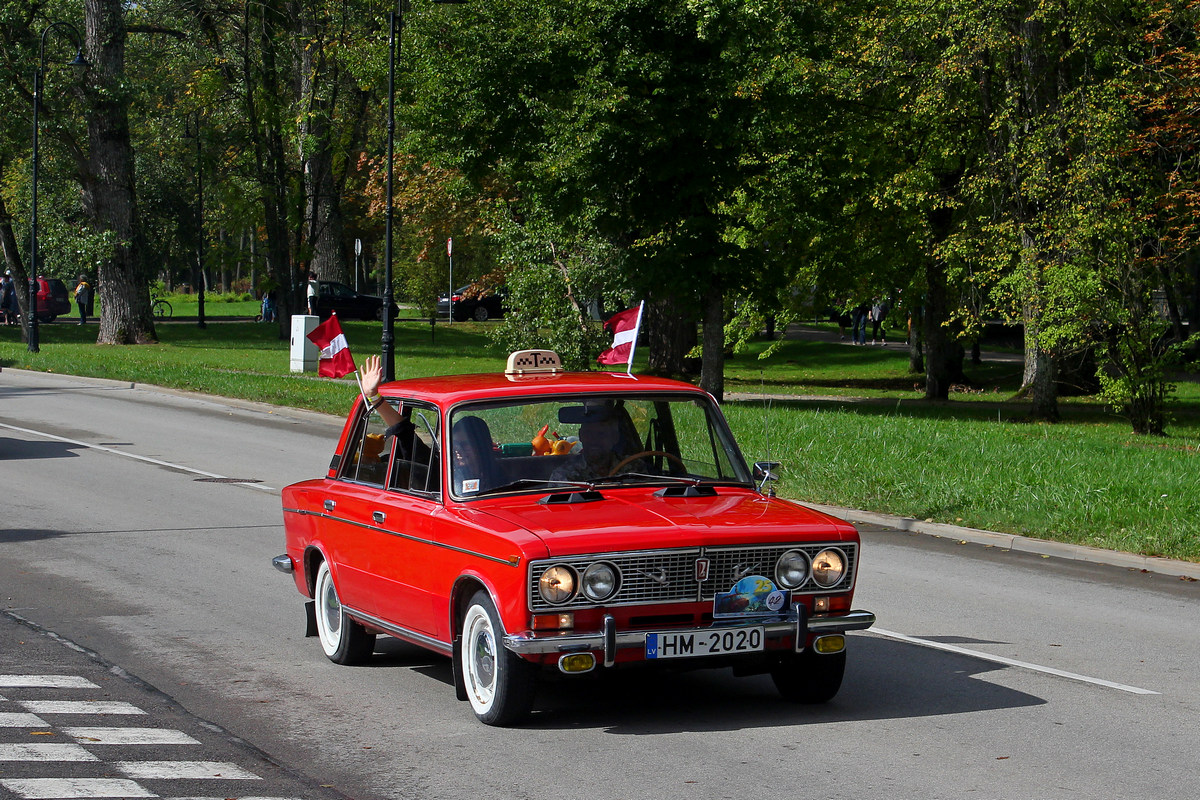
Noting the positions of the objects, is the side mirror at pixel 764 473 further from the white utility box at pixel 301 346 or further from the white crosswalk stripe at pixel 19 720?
the white utility box at pixel 301 346

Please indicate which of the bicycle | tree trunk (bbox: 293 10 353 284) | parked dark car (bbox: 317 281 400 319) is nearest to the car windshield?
tree trunk (bbox: 293 10 353 284)

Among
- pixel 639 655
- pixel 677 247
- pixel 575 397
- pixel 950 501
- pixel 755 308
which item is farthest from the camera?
pixel 755 308

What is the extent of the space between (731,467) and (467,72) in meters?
24.0

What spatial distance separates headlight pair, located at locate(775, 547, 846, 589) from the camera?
6.41m

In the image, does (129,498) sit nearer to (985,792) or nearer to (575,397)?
(575,397)

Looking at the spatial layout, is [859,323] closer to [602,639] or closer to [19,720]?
[602,639]

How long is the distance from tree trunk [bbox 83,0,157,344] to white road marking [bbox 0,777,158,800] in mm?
38890

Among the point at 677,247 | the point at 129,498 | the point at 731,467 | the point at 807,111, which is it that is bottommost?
the point at 129,498

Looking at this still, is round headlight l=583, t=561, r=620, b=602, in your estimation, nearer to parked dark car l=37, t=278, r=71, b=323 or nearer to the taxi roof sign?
the taxi roof sign

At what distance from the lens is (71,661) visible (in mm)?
7809

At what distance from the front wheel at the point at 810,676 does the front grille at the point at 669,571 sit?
0.61 meters

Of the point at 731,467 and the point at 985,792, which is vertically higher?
the point at 731,467

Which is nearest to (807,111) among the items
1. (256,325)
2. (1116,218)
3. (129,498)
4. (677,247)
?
(677,247)

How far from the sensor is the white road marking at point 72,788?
5.40 metres
